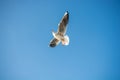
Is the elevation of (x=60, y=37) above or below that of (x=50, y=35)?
below

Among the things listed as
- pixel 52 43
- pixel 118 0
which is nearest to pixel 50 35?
pixel 52 43

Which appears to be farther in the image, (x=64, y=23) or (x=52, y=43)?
(x=52, y=43)

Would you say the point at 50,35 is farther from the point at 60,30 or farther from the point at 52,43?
the point at 60,30

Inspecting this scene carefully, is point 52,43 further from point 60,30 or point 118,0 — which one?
point 118,0

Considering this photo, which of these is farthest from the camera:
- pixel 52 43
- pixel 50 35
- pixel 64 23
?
pixel 50 35

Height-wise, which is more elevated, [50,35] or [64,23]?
[50,35]

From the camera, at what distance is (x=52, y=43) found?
3.47 metres

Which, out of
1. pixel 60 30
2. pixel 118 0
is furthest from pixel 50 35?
pixel 118 0

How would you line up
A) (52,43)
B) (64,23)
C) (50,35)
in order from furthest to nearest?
(50,35), (52,43), (64,23)

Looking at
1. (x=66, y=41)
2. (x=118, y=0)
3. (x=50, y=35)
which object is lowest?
(x=66, y=41)

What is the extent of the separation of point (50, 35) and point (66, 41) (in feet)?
2.26

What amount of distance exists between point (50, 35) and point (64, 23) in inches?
29.7

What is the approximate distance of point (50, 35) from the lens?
3.92 m

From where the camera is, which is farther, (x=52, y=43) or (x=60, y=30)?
(x=52, y=43)
